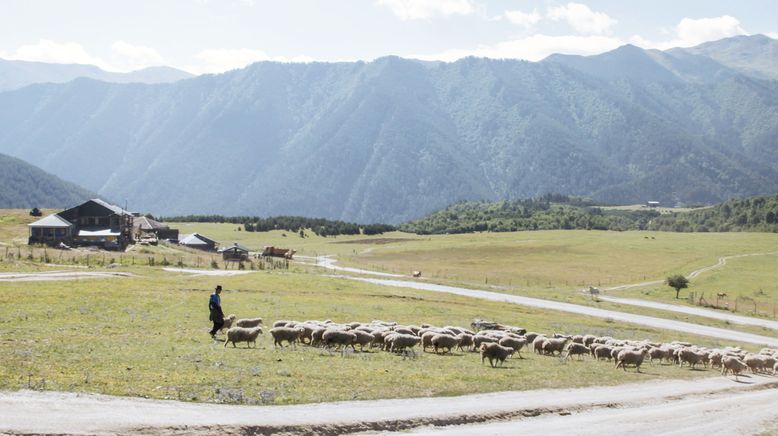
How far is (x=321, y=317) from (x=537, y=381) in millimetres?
19254

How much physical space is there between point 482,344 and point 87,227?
106 metres

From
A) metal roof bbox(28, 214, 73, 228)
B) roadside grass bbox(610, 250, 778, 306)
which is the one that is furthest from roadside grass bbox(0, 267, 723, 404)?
metal roof bbox(28, 214, 73, 228)

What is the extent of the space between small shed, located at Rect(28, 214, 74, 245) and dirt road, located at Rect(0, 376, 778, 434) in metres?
103

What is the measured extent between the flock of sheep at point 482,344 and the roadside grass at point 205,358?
0.91 m

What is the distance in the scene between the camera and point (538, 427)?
22.8 metres

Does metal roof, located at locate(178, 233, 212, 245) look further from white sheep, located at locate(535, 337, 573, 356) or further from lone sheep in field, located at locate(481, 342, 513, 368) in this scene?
lone sheep in field, located at locate(481, 342, 513, 368)

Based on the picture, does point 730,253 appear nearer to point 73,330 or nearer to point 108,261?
point 108,261

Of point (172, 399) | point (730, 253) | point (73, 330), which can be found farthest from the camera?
point (730, 253)

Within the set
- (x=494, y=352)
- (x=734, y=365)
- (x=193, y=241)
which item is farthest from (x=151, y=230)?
(x=734, y=365)

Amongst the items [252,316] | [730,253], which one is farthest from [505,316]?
[730,253]

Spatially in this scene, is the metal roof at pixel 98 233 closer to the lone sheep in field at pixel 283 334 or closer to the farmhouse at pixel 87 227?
the farmhouse at pixel 87 227

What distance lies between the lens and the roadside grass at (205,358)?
76.0 ft

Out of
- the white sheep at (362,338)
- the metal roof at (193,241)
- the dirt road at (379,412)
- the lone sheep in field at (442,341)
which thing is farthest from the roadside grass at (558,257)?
the dirt road at (379,412)

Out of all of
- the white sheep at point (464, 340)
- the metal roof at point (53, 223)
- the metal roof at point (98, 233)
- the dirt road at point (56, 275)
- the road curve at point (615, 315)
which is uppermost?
the metal roof at point (53, 223)
